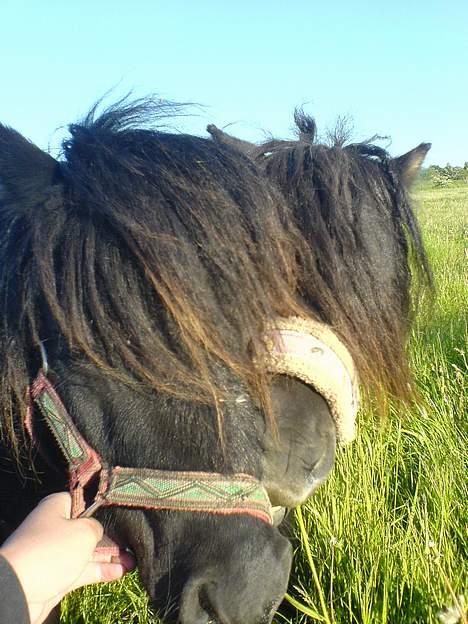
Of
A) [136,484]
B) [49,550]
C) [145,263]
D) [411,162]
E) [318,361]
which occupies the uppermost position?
[411,162]

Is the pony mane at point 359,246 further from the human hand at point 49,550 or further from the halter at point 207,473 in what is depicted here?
the human hand at point 49,550

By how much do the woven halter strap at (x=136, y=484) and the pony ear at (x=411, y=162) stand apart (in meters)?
1.27

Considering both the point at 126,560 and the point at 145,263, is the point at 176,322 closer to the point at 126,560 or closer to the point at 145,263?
the point at 145,263

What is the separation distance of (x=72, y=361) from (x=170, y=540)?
1.51 feet

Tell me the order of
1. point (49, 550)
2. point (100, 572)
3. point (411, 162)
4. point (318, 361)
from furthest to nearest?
point (411, 162)
point (100, 572)
point (318, 361)
point (49, 550)

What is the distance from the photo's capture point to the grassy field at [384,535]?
2.07 metres

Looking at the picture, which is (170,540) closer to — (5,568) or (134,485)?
(134,485)

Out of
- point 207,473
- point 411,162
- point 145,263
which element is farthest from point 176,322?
point 411,162

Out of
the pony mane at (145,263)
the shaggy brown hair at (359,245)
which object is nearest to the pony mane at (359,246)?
the shaggy brown hair at (359,245)

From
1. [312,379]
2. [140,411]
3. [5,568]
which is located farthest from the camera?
[312,379]

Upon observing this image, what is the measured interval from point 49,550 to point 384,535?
1332 millimetres

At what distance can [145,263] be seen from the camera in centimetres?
149

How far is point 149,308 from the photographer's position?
4.92 ft

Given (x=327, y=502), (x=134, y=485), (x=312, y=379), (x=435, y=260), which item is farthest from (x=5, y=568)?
(x=435, y=260)
